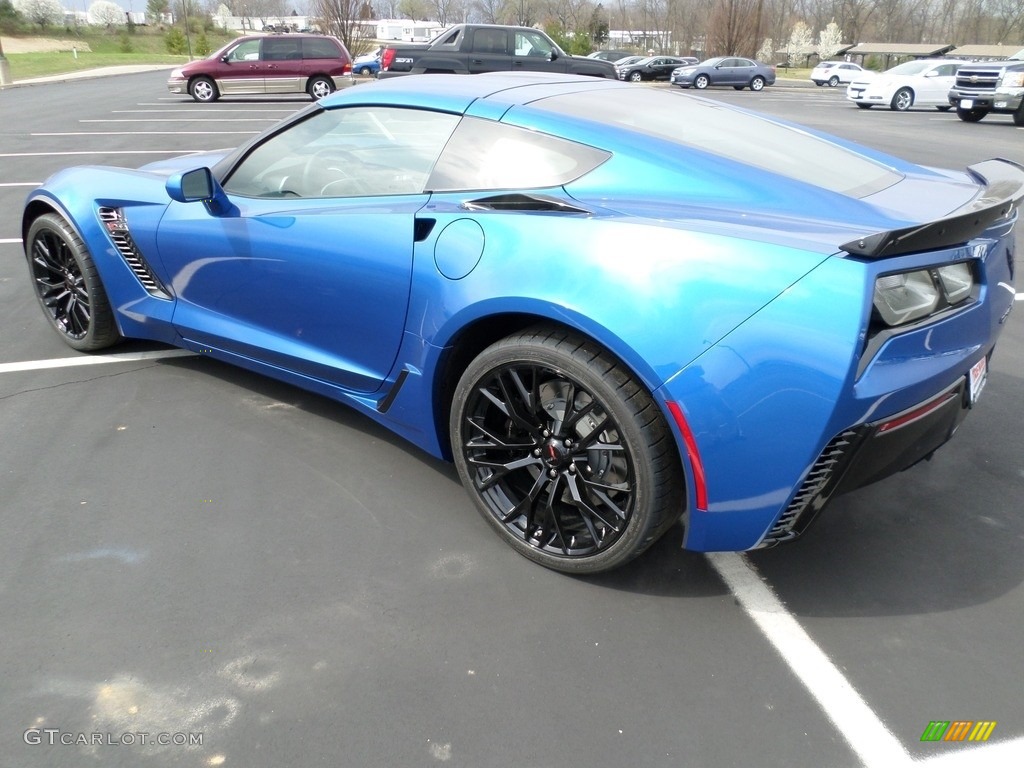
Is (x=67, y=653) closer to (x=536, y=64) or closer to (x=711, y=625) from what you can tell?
(x=711, y=625)

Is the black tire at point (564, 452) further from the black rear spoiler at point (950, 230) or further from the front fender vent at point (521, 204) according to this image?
the black rear spoiler at point (950, 230)

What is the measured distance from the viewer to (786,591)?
2510mm

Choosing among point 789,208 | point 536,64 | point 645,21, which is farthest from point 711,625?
point 645,21

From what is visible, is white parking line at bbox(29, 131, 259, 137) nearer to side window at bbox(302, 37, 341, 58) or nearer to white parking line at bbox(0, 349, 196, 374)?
side window at bbox(302, 37, 341, 58)

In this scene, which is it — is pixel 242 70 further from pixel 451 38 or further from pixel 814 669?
pixel 814 669

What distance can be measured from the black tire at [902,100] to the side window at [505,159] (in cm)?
2532

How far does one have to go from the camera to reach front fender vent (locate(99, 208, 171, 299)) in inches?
148

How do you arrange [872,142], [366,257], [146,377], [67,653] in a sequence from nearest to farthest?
[67,653]
[366,257]
[146,377]
[872,142]

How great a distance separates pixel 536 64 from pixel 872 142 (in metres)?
7.72

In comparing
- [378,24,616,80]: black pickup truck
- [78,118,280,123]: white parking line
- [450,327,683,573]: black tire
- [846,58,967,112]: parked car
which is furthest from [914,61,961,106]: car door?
[450,327,683,573]: black tire

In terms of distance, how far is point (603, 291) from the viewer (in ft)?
7.29

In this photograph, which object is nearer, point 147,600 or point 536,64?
point 147,600

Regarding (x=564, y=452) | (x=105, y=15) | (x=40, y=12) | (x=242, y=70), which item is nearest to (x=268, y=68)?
(x=242, y=70)

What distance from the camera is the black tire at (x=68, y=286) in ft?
13.0
